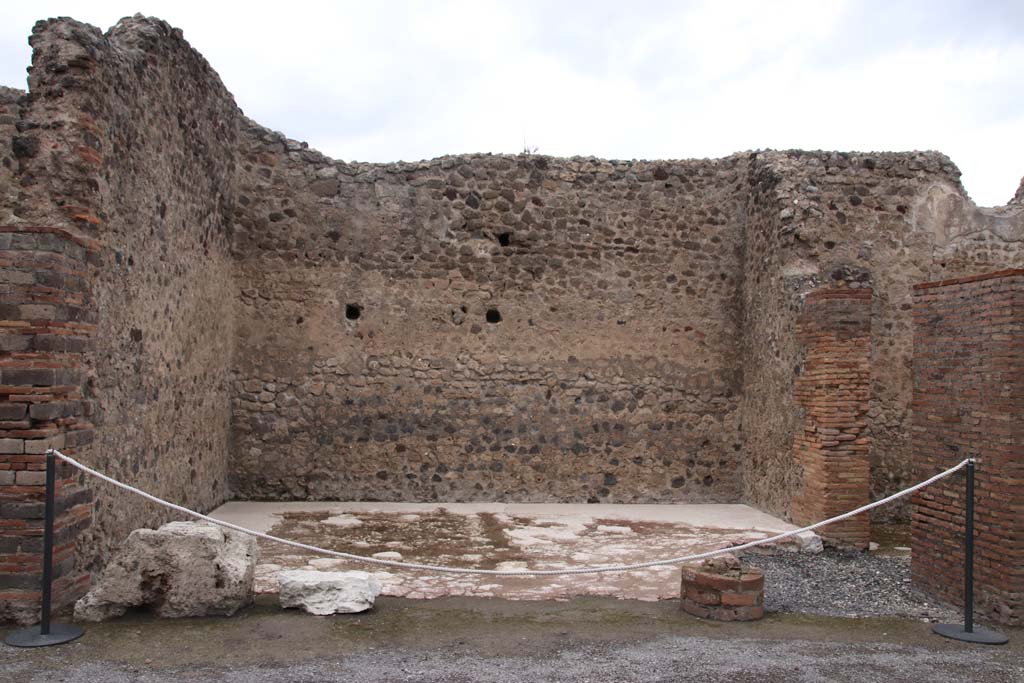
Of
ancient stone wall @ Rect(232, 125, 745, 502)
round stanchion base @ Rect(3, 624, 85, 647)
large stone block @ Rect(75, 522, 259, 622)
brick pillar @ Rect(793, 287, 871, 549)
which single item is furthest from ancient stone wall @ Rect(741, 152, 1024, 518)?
round stanchion base @ Rect(3, 624, 85, 647)

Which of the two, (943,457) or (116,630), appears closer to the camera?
(116,630)

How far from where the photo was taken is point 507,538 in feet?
23.7

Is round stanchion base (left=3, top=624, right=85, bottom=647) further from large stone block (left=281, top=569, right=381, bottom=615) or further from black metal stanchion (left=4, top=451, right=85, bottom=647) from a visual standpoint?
large stone block (left=281, top=569, right=381, bottom=615)

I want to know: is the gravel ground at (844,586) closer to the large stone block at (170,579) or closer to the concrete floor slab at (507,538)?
the concrete floor slab at (507,538)

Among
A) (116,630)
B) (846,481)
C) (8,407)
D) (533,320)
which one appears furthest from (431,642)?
(533,320)

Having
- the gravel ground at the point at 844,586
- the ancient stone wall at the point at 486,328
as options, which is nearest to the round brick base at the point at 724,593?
the gravel ground at the point at 844,586

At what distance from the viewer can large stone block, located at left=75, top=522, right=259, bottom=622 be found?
185 inches

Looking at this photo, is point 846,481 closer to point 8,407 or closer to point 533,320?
point 533,320

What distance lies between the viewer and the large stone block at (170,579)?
15.4ft

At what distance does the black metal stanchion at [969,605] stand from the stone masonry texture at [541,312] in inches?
99.3

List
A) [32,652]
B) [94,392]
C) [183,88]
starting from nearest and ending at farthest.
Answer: [32,652] < [94,392] < [183,88]

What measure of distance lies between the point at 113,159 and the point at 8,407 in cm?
204

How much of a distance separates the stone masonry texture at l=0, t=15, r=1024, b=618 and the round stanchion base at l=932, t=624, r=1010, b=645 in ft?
8.71

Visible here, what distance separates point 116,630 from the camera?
4531mm
